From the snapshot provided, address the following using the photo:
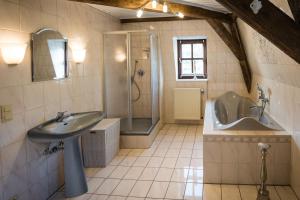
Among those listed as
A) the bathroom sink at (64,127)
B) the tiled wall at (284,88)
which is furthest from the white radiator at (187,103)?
the bathroom sink at (64,127)

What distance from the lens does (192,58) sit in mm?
6457

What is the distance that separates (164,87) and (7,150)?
418 centimetres

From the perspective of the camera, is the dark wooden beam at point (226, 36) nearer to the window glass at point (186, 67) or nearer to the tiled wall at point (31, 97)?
the window glass at point (186, 67)

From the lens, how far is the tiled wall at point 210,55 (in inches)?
239

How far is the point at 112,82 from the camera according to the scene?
17.1 ft

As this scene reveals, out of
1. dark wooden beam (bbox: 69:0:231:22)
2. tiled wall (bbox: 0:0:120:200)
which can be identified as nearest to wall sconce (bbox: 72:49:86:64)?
tiled wall (bbox: 0:0:120:200)

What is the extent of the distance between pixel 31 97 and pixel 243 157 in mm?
2262

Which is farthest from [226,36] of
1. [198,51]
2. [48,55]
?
[48,55]

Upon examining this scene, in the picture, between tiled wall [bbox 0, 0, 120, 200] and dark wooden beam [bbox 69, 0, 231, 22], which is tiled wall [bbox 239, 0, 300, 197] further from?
tiled wall [bbox 0, 0, 120, 200]

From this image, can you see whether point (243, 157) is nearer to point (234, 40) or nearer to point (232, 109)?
point (232, 109)

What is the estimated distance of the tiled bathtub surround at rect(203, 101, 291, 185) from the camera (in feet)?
10.8

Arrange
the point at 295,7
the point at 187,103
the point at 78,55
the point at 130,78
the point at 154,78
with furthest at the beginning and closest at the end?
the point at 187,103, the point at 154,78, the point at 130,78, the point at 78,55, the point at 295,7

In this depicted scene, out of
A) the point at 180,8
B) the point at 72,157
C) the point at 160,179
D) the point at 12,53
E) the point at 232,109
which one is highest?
the point at 180,8

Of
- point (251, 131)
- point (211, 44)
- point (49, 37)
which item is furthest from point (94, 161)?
point (211, 44)
